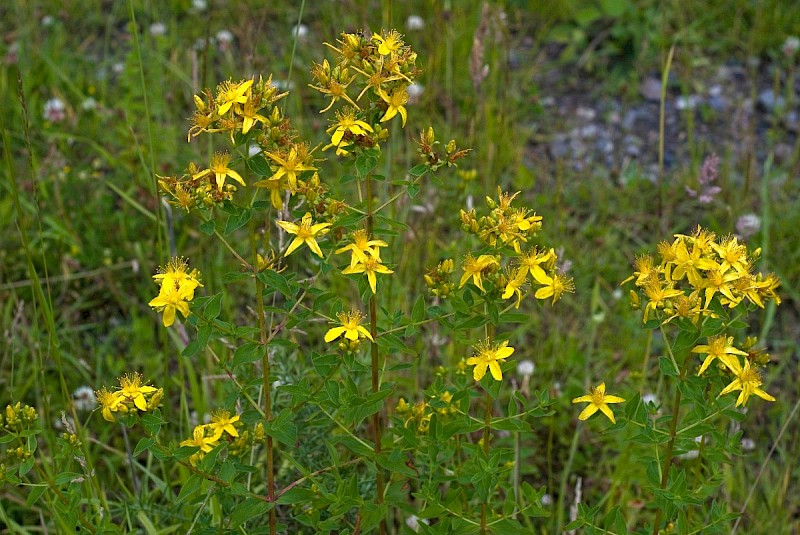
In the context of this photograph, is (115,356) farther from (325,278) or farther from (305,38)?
(305,38)

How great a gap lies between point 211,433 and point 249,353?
21 cm

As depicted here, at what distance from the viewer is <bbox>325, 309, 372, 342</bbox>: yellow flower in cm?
160

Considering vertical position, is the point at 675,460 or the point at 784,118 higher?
the point at 784,118

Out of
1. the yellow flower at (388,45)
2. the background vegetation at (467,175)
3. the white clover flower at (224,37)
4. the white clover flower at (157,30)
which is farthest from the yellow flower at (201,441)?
the white clover flower at (157,30)

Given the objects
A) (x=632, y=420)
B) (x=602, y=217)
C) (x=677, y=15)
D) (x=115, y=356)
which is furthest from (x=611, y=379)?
(x=677, y=15)

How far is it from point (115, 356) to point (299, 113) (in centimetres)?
131

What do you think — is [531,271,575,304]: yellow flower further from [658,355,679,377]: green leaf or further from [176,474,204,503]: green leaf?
[176,474,204,503]: green leaf

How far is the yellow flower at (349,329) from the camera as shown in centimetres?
160

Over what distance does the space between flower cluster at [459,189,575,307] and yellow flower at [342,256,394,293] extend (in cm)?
15

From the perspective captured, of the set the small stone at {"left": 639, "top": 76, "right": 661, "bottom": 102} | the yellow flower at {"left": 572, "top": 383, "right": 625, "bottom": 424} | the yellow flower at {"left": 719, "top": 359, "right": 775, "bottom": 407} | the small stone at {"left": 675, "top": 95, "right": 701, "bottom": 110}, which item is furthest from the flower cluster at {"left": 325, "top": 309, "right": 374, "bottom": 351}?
the small stone at {"left": 639, "top": 76, "right": 661, "bottom": 102}

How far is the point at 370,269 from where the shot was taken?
1.61m

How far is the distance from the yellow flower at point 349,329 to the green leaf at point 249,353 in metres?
0.15

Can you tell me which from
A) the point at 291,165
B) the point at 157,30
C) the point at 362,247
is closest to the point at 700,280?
the point at 362,247

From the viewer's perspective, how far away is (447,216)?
3557 millimetres
